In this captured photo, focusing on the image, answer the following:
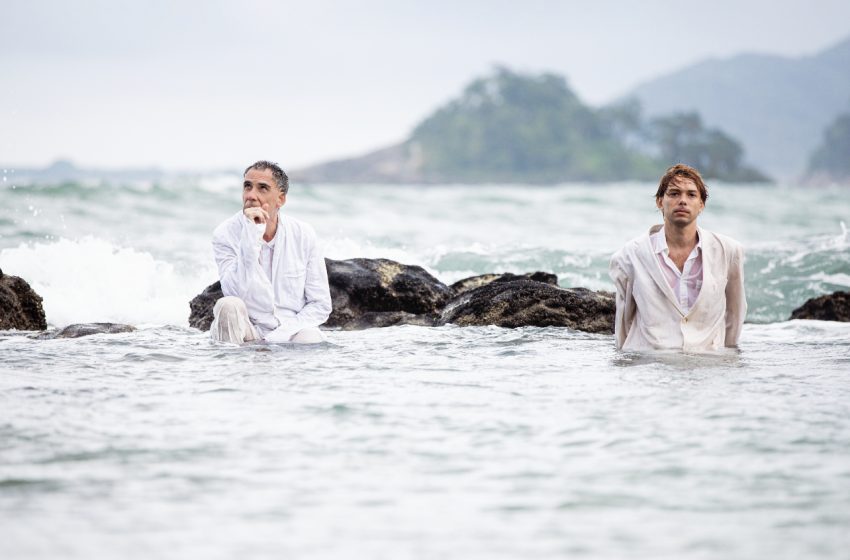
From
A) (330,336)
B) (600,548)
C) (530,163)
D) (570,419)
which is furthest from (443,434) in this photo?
Result: (530,163)

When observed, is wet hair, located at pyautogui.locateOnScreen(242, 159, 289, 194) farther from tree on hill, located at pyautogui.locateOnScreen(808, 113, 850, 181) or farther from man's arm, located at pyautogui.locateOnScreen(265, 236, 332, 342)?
tree on hill, located at pyautogui.locateOnScreen(808, 113, 850, 181)

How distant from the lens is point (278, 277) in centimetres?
732

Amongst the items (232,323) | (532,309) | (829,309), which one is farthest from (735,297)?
(829,309)

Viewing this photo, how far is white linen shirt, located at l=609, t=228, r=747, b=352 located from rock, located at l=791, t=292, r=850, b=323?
11.3 ft

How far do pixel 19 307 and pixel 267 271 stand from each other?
3.01 meters

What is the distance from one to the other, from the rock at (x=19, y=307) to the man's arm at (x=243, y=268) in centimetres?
266

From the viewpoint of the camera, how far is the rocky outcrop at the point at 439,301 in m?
8.86

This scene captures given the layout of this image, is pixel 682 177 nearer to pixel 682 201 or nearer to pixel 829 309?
pixel 682 201

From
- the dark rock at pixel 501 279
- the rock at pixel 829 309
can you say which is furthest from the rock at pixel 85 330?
the rock at pixel 829 309

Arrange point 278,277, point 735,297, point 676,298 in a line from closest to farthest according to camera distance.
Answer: point 676,298 < point 735,297 < point 278,277

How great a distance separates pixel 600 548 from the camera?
11.2 feet

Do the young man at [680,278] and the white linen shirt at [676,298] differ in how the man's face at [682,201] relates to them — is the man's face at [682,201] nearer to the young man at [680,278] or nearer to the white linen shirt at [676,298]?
the young man at [680,278]

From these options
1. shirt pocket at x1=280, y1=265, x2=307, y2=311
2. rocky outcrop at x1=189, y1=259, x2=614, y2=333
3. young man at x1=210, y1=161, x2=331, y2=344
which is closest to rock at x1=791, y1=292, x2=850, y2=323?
rocky outcrop at x1=189, y1=259, x2=614, y2=333

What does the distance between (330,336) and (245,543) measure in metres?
4.85
